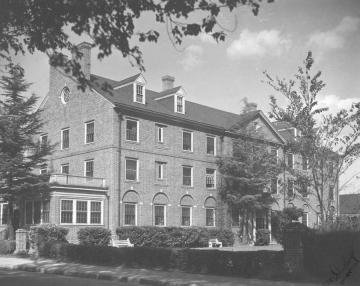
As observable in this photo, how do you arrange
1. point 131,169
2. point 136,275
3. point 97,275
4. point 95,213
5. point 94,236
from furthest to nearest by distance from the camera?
point 131,169
point 95,213
point 94,236
point 97,275
point 136,275

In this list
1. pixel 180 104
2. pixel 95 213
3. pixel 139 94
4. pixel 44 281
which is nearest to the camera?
pixel 44 281

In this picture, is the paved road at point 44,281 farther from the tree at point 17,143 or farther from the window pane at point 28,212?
the window pane at point 28,212

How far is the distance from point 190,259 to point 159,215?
19.4m

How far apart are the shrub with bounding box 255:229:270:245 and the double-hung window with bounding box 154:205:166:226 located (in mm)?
9718

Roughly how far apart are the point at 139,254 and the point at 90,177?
14706 millimetres

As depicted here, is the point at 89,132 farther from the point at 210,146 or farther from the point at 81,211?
the point at 210,146

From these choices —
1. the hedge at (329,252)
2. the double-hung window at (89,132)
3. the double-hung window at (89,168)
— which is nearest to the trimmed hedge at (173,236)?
the double-hung window at (89,168)

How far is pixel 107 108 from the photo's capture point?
3600cm

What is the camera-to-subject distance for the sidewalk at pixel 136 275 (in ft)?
50.5

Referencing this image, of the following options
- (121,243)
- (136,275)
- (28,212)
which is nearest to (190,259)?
(136,275)

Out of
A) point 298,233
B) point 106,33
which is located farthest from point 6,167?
point 106,33

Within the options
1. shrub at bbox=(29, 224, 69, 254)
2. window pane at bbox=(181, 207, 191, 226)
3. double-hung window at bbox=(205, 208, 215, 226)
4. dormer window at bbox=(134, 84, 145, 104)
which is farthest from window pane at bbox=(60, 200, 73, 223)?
double-hung window at bbox=(205, 208, 215, 226)

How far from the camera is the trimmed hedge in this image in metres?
34.2

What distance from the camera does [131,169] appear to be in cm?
3644
